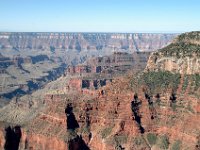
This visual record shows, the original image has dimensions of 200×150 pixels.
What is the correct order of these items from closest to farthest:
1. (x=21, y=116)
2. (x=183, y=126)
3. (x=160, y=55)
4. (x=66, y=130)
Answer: (x=183, y=126)
(x=66, y=130)
(x=160, y=55)
(x=21, y=116)

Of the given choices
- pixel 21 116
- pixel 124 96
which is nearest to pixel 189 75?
pixel 124 96

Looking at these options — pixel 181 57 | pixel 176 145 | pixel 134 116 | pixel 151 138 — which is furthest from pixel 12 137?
pixel 181 57

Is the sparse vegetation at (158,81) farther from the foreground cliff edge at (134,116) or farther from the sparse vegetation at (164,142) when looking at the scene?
the sparse vegetation at (164,142)

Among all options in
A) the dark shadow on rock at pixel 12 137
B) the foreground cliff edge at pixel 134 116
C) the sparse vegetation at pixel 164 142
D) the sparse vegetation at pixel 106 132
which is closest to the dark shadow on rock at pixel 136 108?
the foreground cliff edge at pixel 134 116

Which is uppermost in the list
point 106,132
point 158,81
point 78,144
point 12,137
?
point 158,81

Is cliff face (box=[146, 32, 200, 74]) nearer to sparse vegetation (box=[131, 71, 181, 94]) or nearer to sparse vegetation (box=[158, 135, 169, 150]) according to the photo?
sparse vegetation (box=[131, 71, 181, 94])

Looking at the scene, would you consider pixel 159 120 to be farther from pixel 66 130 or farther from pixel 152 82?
pixel 66 130

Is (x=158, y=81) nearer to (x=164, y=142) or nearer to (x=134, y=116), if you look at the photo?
(x=134, y=116)
